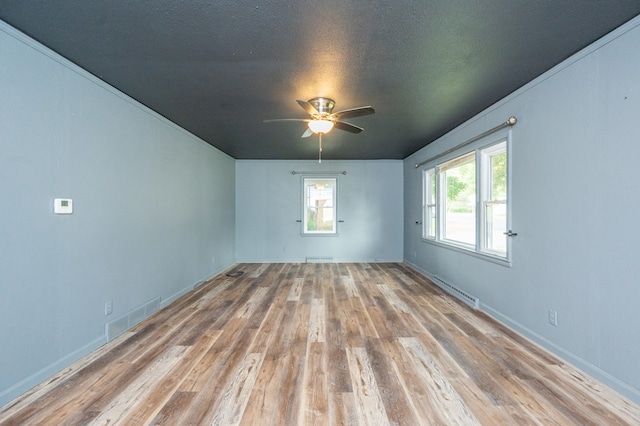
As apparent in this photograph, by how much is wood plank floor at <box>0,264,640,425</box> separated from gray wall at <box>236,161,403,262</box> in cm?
313

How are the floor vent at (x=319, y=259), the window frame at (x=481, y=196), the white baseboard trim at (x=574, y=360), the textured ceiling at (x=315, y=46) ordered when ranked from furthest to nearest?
the floor vent at (x=319, y=259), the window frame at (x=481, y=196), the white baseboard trim at (x=574, y=360), the textured ceiling at (x=315, y=46)

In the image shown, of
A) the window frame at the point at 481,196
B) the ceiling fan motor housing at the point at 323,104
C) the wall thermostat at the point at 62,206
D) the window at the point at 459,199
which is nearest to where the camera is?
the wall thermostat at the point at 62,206

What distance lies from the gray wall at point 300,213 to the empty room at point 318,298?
266 centimetres

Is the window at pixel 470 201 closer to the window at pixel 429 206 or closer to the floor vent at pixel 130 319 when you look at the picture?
the window at pixel 429 206

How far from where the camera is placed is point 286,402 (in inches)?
69.1

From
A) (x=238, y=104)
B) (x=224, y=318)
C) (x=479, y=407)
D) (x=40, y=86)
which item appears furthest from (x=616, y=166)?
(x=40, y=86)

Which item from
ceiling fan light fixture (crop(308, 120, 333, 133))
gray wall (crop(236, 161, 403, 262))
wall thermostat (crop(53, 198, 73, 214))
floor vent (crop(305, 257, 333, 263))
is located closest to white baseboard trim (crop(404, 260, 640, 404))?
ceiling fan light fixture (crop(308, 120, 333, 133))

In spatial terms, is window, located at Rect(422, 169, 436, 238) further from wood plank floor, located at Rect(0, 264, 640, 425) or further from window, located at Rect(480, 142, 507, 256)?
wood plank floor, located at Rect(0, 264, 640, 425)

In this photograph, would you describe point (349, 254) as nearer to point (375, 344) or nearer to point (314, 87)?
point (375, 344)

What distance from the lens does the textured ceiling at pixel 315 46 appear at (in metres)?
1.62

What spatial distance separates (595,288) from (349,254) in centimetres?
471

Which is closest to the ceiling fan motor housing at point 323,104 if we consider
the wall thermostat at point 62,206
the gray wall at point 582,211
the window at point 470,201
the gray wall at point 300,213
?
the gray wall at point 582,211

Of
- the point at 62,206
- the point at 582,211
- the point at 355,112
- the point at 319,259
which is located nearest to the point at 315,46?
the point at 355,112

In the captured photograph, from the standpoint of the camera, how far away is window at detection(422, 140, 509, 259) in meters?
3.26
